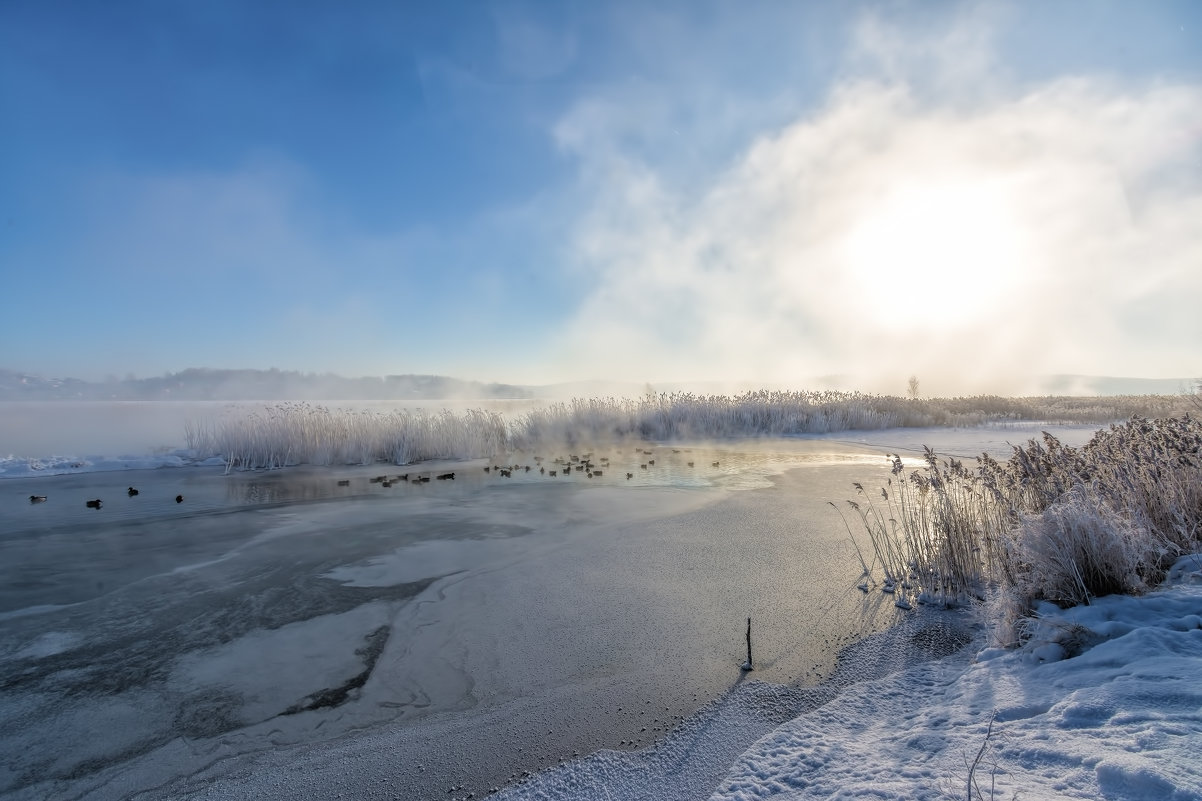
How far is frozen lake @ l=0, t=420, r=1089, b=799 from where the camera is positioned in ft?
8.45

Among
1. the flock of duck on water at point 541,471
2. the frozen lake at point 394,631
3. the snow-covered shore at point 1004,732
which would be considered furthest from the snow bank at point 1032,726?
the flock of duck on water at point 541,471

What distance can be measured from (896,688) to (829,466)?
8.86 m

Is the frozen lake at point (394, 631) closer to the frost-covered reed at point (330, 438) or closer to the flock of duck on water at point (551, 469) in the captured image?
the flock of duck on water at point (551, 469)

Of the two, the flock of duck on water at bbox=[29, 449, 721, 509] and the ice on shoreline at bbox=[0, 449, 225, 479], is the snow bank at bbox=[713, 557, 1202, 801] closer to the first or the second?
the flock of duck on water at bbox=[29, 449, 721, 509]

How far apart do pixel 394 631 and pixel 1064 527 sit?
459cm

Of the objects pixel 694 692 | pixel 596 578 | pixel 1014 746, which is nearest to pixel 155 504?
pixel 596 578

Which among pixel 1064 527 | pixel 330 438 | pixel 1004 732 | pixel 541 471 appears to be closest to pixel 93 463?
pixel 330 438

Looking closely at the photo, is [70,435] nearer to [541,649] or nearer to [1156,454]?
[541,649]

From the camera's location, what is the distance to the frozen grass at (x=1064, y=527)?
11.5 ft

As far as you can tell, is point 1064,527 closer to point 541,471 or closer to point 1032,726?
point 1032,726

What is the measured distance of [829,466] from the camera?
11141mm

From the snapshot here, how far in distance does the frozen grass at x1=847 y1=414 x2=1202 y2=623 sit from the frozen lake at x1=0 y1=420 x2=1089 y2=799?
75 centimetres

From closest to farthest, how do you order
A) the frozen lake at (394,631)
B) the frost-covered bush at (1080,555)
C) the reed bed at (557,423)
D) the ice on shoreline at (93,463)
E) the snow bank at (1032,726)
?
the snow bank at (1032,726) → the frozen lake at (394,631) → the frost-covered bush at (1080,555) → the ice on shoreline at (93,463) → the reed bed at (557,423)

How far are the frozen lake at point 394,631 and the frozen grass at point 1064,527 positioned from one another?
2.47 ft
